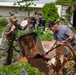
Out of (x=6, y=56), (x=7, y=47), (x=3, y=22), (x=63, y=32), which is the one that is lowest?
(x=3, y=22)

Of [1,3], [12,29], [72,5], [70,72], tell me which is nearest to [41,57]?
[12,29]

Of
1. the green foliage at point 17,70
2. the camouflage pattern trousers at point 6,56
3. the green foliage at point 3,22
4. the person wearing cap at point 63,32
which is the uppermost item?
the green foliage at point 17,70

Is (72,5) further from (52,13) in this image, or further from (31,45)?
(31,45)

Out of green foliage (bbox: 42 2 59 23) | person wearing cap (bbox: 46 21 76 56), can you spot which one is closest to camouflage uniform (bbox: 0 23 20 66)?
person wearing cap (bbox: 46 21 76 56)

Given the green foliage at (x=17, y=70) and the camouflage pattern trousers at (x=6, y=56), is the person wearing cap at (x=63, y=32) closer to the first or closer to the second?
the camouflage pattern trousers at (x=6, y=56)

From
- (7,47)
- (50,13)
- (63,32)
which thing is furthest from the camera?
(50,13)

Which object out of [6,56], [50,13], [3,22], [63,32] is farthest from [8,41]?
[3,22]

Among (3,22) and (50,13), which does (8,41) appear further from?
(3,22)

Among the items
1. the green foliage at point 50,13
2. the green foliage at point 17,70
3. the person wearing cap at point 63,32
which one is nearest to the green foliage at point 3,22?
the green foliage at point 50,13

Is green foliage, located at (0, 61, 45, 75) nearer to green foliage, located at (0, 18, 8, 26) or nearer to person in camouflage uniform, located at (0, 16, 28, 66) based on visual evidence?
person in camouflage uniform, located at (0, 16, 28, 66)

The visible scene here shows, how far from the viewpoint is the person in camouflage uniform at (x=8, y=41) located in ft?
32.6

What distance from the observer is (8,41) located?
33.6 ft

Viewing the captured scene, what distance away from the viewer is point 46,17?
33156 mm

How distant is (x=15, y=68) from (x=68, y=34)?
172 inches
